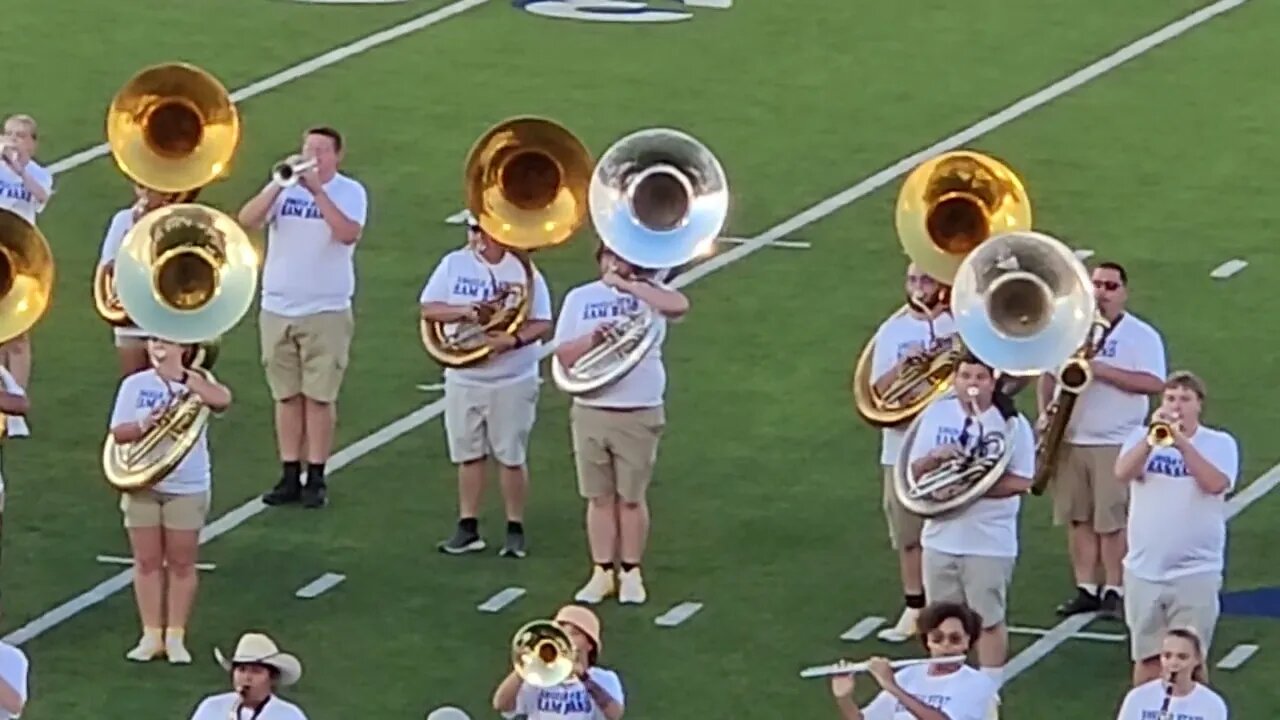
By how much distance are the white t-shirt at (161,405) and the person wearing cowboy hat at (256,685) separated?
7.23ft

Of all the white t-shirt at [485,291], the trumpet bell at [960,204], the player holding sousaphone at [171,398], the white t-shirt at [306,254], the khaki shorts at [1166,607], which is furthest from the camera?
the white t-shirt at [306,254]

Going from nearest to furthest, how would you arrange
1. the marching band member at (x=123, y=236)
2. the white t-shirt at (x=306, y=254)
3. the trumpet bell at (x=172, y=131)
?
the white t-shirt at (x=306, y=254), the marching band member at (x=123, y=236), the trumpet bell at (x=172, y=131)

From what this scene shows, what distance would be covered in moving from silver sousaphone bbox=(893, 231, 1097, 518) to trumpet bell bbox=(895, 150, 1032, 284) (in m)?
0.68

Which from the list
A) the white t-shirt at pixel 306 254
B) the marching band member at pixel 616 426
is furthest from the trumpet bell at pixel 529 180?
the marching band member at pixel 616 426

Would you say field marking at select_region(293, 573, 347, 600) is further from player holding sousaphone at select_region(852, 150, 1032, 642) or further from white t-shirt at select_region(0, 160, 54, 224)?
white t-shirt at select_region(0, 160, 54, 224)

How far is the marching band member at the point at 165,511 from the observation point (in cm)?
1427

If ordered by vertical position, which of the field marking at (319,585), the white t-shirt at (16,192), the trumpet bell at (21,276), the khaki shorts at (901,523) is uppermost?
the trumpet bell at (21,276)

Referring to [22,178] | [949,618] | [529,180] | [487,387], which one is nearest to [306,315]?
[487,387]

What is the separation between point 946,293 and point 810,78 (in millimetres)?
8587

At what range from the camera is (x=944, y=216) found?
1535cm

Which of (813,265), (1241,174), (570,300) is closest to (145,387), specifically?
(570,300)

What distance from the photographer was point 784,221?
67.1 ft

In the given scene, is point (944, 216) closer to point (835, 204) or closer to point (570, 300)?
point (570, 300)

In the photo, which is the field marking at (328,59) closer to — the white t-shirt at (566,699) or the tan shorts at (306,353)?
the tan shorts at (306,353)
